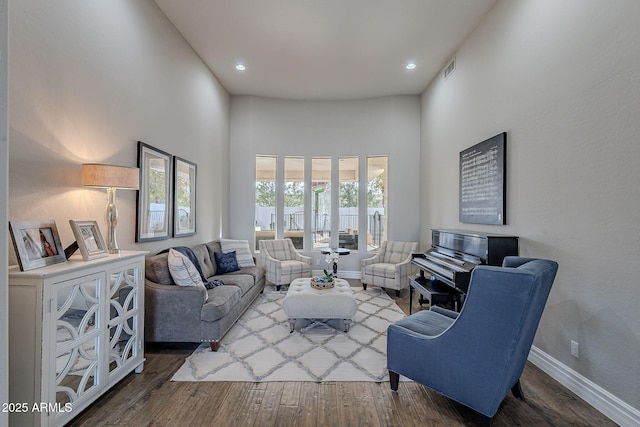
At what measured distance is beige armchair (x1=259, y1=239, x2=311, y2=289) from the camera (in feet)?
16.5

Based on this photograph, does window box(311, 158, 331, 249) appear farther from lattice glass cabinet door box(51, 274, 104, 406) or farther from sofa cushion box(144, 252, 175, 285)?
lattice glass cabinet door box(51, 274, 104, 406)

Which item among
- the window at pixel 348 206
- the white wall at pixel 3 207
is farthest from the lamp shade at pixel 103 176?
the window at pixel 348 206

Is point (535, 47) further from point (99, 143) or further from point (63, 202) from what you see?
point (63, 202)

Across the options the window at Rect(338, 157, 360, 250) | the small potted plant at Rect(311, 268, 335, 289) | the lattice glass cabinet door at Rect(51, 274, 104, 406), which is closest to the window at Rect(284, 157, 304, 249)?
the window at Rect(338, 157, 360, 250)

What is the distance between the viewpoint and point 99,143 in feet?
8.49

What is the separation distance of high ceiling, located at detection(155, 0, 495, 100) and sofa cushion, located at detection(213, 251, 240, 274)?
9.70ft

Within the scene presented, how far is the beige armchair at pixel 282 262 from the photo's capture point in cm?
502

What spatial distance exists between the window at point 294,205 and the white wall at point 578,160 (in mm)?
3689

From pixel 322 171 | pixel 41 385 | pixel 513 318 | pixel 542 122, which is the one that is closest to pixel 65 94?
pixel 41 385

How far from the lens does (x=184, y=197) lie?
13.5 ft

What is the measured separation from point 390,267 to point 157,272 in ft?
11.1

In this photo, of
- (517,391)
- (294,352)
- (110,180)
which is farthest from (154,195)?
(517,391)

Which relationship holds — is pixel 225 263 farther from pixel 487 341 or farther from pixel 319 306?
pixel 487 341

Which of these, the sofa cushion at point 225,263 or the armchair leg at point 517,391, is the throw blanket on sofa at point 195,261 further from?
the armchair leg at point 517,391
